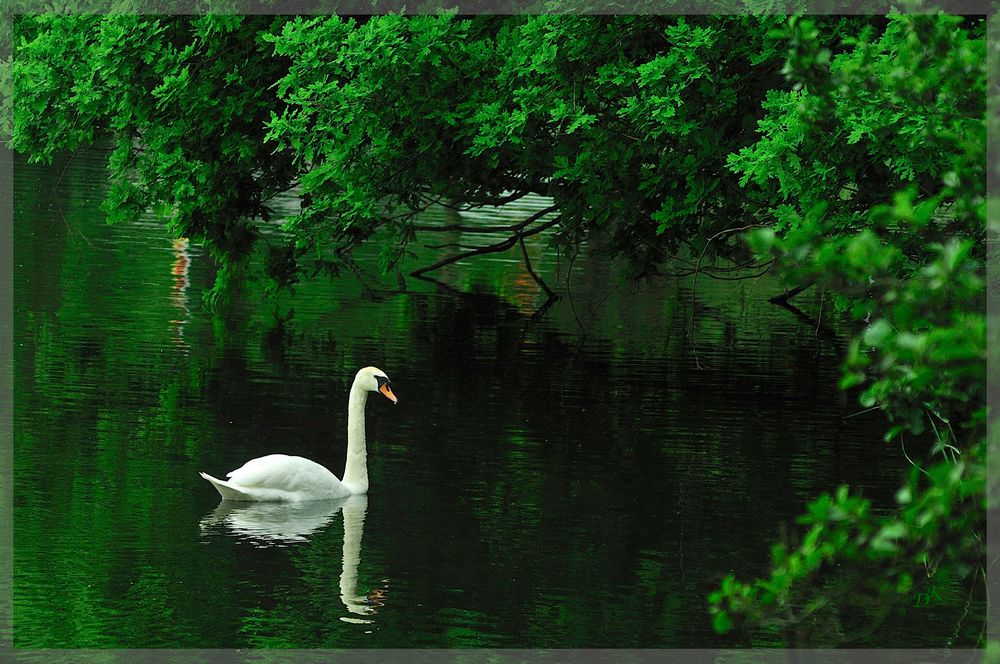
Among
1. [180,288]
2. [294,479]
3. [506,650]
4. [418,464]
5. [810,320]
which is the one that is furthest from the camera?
[810,320]

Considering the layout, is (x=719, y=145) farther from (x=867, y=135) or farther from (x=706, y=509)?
(x=706, y=509)

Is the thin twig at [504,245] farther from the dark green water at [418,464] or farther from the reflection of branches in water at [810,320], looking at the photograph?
the reflection of branches in water at [810,320]

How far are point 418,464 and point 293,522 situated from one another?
214 cm

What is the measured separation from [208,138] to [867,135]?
9.43m

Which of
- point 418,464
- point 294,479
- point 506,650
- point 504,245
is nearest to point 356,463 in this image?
point 294,479

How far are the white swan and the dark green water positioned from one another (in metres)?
0.15

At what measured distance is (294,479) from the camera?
12.5 metres

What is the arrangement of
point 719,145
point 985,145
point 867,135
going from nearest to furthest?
point 985,145, point 867,135, point 719,145

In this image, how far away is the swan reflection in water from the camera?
11273mm

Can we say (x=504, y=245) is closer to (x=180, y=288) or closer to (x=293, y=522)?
(x=180, y=288)

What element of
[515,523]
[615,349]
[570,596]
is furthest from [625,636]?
[615,349]

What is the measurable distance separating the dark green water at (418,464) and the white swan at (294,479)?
6.0 inches

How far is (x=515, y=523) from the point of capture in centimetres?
1205

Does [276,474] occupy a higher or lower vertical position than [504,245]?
lower
